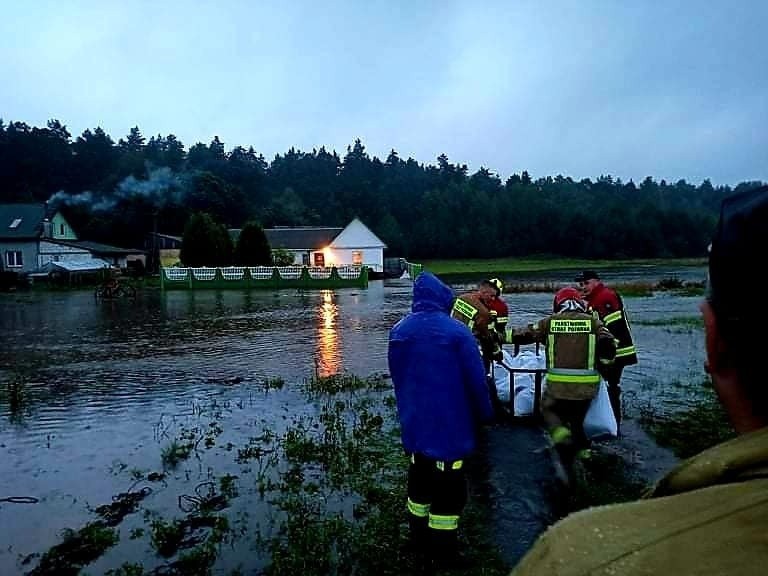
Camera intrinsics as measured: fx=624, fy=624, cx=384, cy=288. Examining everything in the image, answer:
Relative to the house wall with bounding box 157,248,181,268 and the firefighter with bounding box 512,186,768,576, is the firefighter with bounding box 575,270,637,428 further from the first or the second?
the house wall with bounding box 157,248,181,268

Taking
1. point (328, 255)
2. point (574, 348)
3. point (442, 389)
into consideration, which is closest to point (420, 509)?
point (442, 389)

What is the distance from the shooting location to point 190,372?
12.6 m

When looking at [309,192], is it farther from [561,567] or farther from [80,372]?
[561,567]

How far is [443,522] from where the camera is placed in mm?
4516

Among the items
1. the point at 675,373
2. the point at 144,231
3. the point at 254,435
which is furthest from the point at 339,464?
the point at 144,231

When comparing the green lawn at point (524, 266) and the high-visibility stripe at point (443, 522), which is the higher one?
the green lawn at point (524, 266)

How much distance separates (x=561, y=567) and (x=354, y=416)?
8.20 meters

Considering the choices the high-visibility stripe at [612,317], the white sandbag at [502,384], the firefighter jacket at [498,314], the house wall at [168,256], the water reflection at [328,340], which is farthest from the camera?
the house wall at [168,256]

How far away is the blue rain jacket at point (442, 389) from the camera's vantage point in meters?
4.44

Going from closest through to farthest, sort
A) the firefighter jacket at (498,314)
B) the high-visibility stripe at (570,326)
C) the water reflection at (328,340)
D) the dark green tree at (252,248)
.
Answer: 1. the high-visibility stripe at (570,326)
2. the firefighter jacket at (498,314)
3. the water reflection at (328,340)
4. the dark green tree at (252,248)

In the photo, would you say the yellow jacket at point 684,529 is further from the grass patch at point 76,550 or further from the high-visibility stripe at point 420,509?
the grass patch at point 76,550

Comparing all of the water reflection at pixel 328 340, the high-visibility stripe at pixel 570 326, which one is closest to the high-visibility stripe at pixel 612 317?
the high-visibility stripe at pixel 570 326

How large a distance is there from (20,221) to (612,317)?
5890cm

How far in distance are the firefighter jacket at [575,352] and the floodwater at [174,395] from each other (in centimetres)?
103
